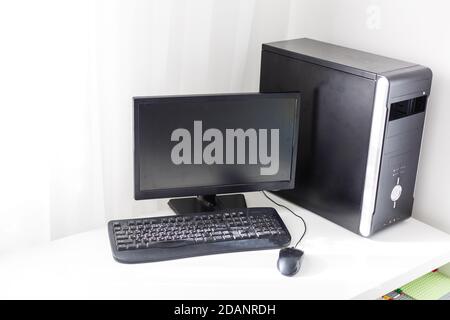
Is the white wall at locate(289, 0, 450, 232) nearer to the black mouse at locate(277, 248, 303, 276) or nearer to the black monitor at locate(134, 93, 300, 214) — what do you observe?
the black monitor at locate(134, 93, 300, 214)

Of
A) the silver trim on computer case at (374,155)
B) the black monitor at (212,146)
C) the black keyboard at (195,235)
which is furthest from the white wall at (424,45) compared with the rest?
the black keyboard at (195,235)

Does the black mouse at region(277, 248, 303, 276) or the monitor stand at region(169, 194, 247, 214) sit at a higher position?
the monitor stand at region(169, 194, 247, 214)

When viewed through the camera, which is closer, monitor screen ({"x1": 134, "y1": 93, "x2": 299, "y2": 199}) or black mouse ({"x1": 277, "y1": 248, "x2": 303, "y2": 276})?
black mouse ({"x1": 277, "y1": 248, "x2": 303, "y2": 276})

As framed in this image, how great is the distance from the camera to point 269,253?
1.33 metres

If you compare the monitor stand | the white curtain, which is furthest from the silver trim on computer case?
the white curtain

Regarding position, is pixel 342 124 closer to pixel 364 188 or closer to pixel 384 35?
pixel 364 188

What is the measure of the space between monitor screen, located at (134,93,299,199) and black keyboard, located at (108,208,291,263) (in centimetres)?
8

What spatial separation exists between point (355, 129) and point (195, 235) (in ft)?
1.48

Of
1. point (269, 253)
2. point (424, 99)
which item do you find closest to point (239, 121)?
point (269, 253)

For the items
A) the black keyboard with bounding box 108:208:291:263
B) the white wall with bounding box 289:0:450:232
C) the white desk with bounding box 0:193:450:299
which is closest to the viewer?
the white desk with bounding box 0:193:450:299

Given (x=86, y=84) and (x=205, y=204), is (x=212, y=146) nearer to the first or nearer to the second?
(x=205, y=204)

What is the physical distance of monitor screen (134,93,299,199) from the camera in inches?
53.9

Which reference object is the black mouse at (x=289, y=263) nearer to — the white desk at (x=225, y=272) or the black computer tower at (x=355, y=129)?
the white desk at (x=225, y=272)

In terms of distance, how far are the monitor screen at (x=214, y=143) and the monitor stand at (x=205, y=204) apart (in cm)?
6
